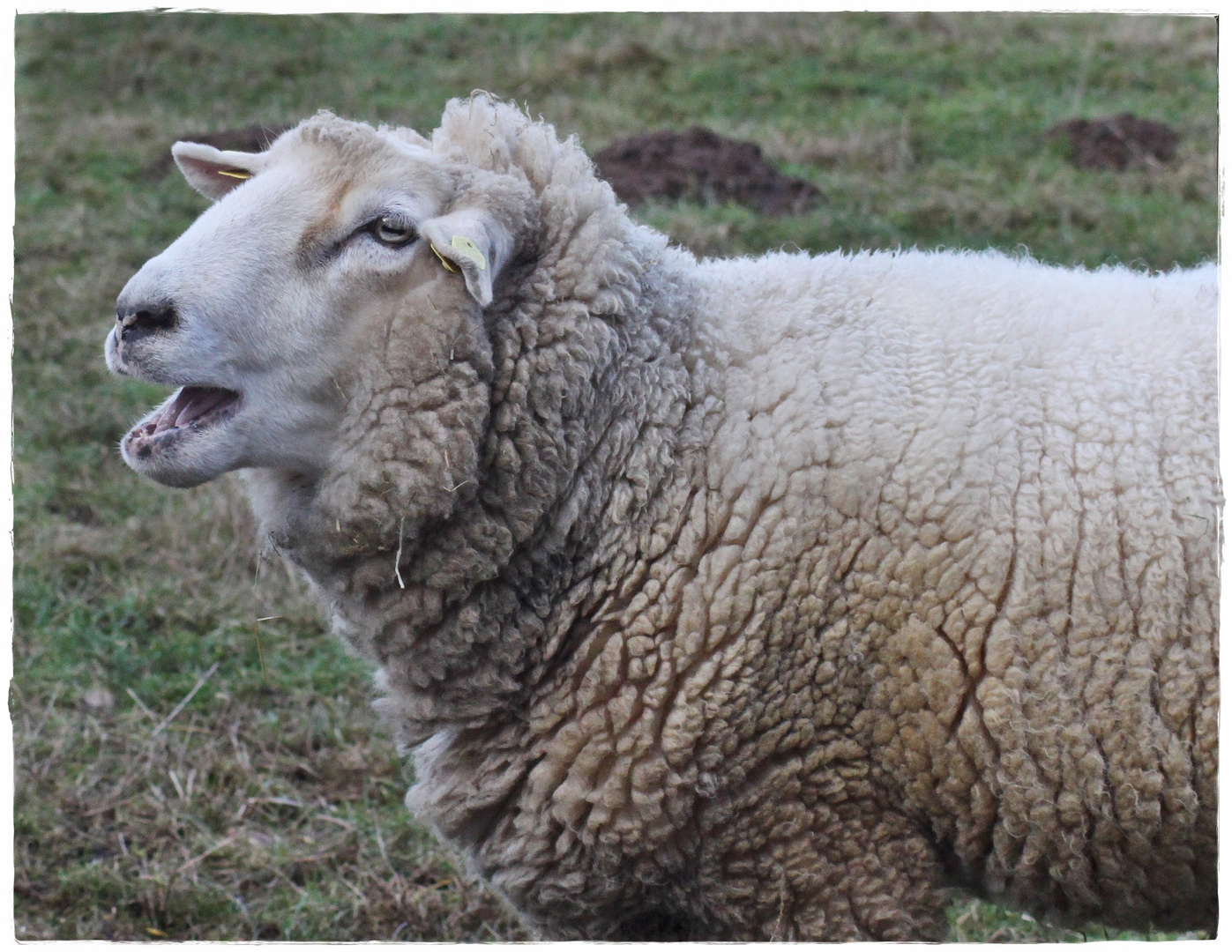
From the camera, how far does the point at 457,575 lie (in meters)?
Result: 2.40

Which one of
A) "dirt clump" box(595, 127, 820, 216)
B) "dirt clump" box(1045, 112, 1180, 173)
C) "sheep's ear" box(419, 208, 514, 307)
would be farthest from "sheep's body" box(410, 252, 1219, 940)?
"dirt clump" box(1045, 112, 1180, 173)

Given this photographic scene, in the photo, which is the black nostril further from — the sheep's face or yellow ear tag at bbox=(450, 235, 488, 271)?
yellow ear tag at bbox=(450, 235, 488, 271)

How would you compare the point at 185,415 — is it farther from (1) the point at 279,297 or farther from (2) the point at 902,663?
(2) the point at 902,663

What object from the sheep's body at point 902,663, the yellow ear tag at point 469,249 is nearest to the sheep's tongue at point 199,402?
the yellow ear tag at point 469,249

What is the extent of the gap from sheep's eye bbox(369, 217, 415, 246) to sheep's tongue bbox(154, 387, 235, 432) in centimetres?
40

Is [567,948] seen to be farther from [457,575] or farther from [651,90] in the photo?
[651,90]

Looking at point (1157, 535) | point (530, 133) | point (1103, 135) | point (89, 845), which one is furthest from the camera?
point (1103, 135)

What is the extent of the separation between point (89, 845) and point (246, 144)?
471cm

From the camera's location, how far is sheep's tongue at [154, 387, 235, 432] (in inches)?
93.7

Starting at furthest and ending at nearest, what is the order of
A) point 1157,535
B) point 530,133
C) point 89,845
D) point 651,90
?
point 651,90 < point 89,845 < point 530,133 < point 1157,535

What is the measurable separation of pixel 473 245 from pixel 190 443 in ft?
2.08

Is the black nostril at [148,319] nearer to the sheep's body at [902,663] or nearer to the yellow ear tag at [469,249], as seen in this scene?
the yellow ear tag at [469,249]

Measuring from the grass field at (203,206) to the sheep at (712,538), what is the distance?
1092 mm

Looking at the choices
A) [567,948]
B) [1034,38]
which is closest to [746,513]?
[567,948]
